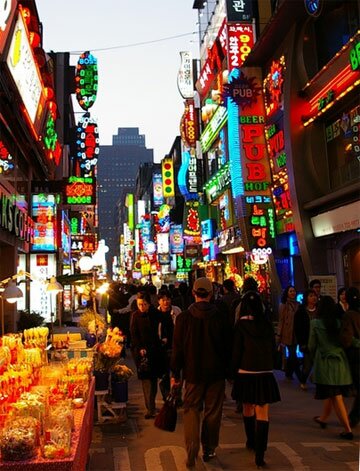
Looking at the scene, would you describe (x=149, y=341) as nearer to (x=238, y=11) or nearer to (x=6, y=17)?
(x=6, y=17)

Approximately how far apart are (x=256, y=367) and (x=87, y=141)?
1107 inches

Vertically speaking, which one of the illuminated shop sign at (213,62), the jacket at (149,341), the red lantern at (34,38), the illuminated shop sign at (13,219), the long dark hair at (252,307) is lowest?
the jacket at (149,341)

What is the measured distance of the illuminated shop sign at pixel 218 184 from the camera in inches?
1052

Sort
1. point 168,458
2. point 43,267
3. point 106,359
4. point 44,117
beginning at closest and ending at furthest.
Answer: point 168,458 < point 106,359 < point 44,117 < point 43,267

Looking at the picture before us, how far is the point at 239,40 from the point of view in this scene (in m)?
22.8

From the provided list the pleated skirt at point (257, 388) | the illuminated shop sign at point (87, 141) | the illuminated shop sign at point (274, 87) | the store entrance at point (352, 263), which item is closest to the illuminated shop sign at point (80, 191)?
the illuminated shop sign at point (87, 141)

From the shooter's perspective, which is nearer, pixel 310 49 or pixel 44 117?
pixel 310 49

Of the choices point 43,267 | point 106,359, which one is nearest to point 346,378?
point 106,359

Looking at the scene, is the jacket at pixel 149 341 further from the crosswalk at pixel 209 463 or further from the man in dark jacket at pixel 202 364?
the man in dark jacket at pixel 202 364

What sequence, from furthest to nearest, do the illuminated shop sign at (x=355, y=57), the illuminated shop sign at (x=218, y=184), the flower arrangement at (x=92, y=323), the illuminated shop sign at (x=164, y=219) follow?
the illuminated shop sign at (x=164, y=219), the illuminated shop sign at (x=218, y=184), the illuminated shop sign at (x=355, y=57), the flower arrangement at (x=92, y=323)

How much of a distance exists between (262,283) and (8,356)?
15437 mm

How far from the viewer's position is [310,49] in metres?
17.0

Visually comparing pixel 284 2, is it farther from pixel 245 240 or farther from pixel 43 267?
pixel 43 267

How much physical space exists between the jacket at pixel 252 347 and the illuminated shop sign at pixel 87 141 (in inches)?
1067
